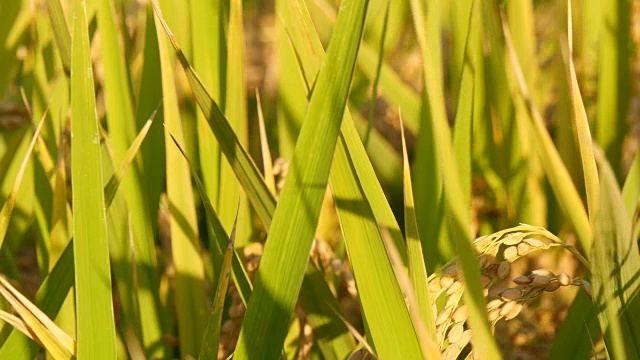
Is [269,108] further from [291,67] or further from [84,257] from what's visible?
[84,257]

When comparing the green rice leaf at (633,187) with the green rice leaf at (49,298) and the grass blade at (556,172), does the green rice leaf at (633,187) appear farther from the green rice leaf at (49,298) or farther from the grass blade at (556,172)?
the green rice leaf at (49,298)

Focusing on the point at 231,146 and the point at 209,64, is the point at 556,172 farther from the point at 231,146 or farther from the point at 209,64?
the point at 209,64

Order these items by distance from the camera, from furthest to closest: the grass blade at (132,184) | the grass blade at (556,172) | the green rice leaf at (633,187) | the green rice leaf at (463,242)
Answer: the grass blade at (132,184), the green rice leaf at (633,187), the grass blade at (556,172), the green rice leaf at (463,242)

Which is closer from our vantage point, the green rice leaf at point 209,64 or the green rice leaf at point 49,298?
the green rice leaf at point 49,298

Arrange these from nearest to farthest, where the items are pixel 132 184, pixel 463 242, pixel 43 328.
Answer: pixel 463 242 → pixel 43 328 → pixel 132 184

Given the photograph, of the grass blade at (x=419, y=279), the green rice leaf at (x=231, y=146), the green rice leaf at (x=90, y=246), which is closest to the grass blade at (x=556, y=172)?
the grass blade at (x=419, y=279)

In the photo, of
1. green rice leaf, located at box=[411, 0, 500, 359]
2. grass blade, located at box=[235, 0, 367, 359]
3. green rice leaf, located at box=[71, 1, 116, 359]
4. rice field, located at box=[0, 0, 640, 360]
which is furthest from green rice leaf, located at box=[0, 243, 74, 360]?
green rice leaf, located at box=[411, 0, 500, 359]

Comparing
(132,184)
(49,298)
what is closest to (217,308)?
Answer: (49,298)
